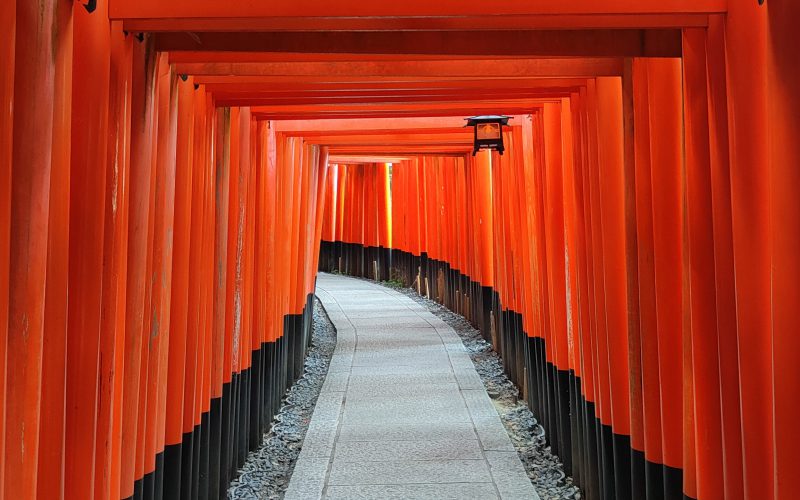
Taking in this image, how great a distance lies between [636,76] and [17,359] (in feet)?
10.4

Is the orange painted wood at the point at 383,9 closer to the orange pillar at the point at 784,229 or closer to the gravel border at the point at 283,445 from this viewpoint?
the orange pillar at the point at 784,229

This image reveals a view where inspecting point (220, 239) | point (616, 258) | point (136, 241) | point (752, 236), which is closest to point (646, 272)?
point (616, 258)

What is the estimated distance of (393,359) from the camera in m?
11.6

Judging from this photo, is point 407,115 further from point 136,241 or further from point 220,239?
point 136,241

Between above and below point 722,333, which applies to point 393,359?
below

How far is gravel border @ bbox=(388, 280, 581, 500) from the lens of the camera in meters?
6.54

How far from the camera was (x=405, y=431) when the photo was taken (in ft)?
25.7

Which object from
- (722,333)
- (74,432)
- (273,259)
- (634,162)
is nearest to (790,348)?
(722,333)

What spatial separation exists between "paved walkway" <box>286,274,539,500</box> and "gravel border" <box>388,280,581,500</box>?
0.70ft

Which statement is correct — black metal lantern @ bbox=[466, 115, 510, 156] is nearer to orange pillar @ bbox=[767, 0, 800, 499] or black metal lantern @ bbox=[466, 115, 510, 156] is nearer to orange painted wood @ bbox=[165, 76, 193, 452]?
orange painted wood @ bbox=[165, 76, 193, 452]

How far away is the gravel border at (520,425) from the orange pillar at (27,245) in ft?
14.9

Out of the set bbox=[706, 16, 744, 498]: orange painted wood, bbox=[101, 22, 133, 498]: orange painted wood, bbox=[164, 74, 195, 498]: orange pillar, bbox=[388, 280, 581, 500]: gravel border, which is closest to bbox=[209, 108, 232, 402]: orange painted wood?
bbox=[164, 74, 195, 498]: orange pillar

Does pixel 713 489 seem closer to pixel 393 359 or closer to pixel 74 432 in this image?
pixel 74 432

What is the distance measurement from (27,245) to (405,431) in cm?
577
